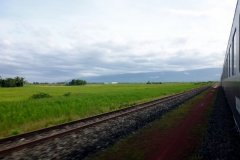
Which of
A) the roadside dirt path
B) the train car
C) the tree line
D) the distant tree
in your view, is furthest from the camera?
the distant tree

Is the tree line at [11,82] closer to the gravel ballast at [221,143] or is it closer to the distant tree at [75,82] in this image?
the distant tree at [75,82]

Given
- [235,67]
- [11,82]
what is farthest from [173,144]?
[11,82]

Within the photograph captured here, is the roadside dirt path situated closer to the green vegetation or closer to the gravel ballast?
the green vegetation

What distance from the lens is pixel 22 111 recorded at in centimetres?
2295

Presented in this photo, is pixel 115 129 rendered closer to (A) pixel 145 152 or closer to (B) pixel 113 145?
(B) pixel 113 145

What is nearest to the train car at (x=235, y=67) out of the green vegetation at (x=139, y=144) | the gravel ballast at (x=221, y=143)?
the gravel ballast at (x=221, y=143)

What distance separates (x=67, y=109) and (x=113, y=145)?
15.1 meters

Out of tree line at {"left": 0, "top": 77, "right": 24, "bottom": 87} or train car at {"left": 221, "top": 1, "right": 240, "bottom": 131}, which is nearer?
train car at {"left": 221, "top": 1, "right": 240, "bottom": 131}

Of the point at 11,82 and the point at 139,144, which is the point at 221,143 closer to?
the point at 139,144

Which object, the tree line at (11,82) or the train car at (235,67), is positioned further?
the tree line at (11,82)

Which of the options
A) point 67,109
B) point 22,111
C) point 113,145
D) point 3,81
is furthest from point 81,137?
point 3,81

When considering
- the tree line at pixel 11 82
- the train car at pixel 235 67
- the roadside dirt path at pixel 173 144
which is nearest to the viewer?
the roadside dirt path at pixel 173 144

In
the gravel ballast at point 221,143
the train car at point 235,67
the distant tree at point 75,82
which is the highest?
the distant tree at point 75,82

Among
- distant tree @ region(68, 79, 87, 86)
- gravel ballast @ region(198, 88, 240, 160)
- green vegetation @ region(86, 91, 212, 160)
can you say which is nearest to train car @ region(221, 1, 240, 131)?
gravel ballast @ region(198, 88, 240, 160)
